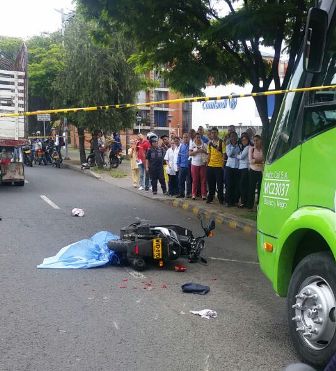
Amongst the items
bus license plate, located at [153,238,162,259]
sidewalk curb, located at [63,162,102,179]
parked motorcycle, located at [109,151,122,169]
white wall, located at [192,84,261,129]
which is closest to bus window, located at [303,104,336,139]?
bus license plate, located at [153,238,162,259]

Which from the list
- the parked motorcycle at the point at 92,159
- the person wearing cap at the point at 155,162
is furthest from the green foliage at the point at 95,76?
the person wearing cap at the point at 155,162

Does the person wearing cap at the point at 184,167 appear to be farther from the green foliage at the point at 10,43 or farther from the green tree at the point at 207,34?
the green foliage at the point at 10,43

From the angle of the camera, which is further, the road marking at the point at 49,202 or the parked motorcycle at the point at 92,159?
the parked motorcycle at the point at 92,159

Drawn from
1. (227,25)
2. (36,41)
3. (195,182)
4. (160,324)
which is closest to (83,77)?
(195,182)

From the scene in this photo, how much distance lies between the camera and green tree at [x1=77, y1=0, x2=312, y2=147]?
901 centimetres

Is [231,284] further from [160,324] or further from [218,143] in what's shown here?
[218,143]

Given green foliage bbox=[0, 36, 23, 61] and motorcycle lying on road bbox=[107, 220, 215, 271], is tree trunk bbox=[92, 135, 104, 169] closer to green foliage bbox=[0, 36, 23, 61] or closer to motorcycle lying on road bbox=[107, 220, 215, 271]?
motorcycle lying on road bbox=[107, 220, 215, 271]

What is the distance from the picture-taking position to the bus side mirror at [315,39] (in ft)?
12.5

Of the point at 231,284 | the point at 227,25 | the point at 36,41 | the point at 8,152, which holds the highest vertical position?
the point at 36,41

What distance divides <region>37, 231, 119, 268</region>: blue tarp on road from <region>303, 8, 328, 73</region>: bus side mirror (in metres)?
3.90

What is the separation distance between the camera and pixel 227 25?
9156mm

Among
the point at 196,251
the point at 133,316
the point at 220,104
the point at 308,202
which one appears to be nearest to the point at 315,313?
the point at 308,202

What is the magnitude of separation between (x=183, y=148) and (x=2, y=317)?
9.60 metres

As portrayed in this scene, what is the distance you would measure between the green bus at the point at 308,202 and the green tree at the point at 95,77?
62.2 ft
